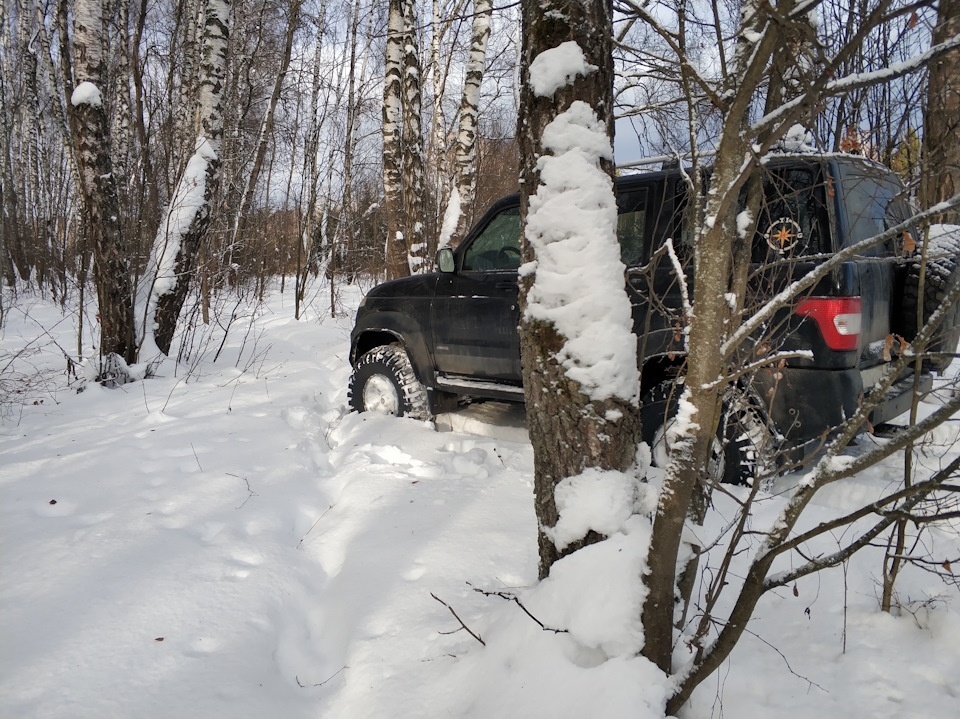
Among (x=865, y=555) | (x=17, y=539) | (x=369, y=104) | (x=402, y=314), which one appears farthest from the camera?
(x=369, y=104)

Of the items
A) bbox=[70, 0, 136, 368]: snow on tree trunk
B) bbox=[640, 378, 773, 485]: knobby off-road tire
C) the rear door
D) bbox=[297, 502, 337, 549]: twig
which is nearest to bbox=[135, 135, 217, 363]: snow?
bbox=[70, 0, 136, 368]: snow on tree trunk

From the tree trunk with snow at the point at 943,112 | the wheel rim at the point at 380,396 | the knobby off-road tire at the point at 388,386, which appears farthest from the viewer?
the wheel rim at the point at 380,396

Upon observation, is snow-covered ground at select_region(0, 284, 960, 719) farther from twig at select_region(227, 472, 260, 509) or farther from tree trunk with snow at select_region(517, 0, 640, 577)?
tree trunk with snow at select_region(517, 0, 640, 577)

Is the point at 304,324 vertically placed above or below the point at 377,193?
below

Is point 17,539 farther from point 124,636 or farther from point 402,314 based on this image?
point 402,314

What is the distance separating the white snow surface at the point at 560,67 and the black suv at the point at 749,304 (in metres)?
0.57

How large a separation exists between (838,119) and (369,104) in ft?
46.5

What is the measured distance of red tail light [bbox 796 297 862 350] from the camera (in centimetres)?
249

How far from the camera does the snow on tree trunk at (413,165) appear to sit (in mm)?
7656

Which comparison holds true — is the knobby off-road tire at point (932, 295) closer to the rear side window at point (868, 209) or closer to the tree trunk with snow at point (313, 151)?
the rear side window at point (868, 209)

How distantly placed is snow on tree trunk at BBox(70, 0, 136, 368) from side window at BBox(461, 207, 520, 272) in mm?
3406

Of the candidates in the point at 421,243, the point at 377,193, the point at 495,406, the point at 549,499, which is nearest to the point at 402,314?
the point at 495,406

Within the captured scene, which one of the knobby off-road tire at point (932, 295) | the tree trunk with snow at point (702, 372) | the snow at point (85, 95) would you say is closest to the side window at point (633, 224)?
the knobby off-road tire at point (932, 295)

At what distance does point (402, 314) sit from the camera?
4391 mm
